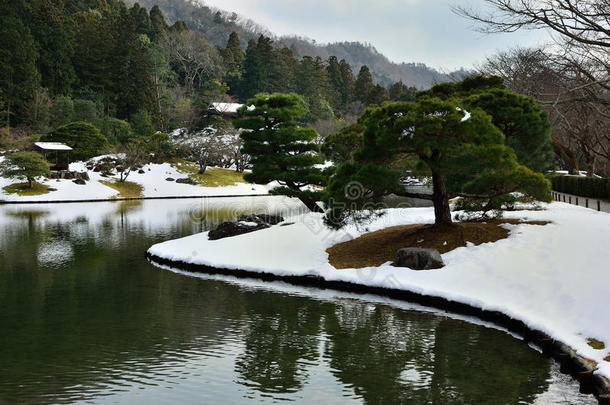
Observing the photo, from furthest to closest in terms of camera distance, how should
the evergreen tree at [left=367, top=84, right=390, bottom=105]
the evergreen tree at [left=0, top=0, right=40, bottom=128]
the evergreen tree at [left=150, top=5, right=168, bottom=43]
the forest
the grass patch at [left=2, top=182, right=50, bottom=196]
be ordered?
the evergreen tree at [left=367, top=84, right=390, bottom=105] < the evergreen tree at [left=150, top=5, right=168, bottom=43] < the forest < the evergreen tree at [left=0, top=0, right=40, bottom=128] < the grass patch at [left=2, top=182, right=50, bottom=196]

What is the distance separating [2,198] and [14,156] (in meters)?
4.16

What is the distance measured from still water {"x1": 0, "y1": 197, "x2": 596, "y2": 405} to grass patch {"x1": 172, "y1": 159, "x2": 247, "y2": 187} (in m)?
45.7

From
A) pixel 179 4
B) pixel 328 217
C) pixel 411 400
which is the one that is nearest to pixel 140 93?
pixel 328 217

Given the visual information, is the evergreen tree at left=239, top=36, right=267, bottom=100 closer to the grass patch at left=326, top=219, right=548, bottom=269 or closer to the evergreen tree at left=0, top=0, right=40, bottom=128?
the evergreen tree at left=0, top=0, right=40, bottom=128

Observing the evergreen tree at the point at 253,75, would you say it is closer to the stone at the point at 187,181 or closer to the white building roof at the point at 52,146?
the stone at the point at 187,181

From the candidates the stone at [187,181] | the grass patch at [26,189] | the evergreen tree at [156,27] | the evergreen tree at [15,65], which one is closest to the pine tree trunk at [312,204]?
the grass patch at [26,189]

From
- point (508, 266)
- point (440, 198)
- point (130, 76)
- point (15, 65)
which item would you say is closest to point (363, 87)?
point (130, 76)

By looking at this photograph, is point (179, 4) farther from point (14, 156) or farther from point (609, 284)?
point (609, 284)

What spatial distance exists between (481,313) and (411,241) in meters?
5.19

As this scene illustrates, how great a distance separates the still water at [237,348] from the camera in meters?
8.02

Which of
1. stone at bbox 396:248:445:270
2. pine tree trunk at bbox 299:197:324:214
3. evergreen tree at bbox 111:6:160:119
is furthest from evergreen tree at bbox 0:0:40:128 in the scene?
stone at bbox 396:248:445:270

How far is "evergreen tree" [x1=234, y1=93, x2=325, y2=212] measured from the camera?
80.8ft

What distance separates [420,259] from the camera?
15281 mm

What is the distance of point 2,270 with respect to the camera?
704 inches
